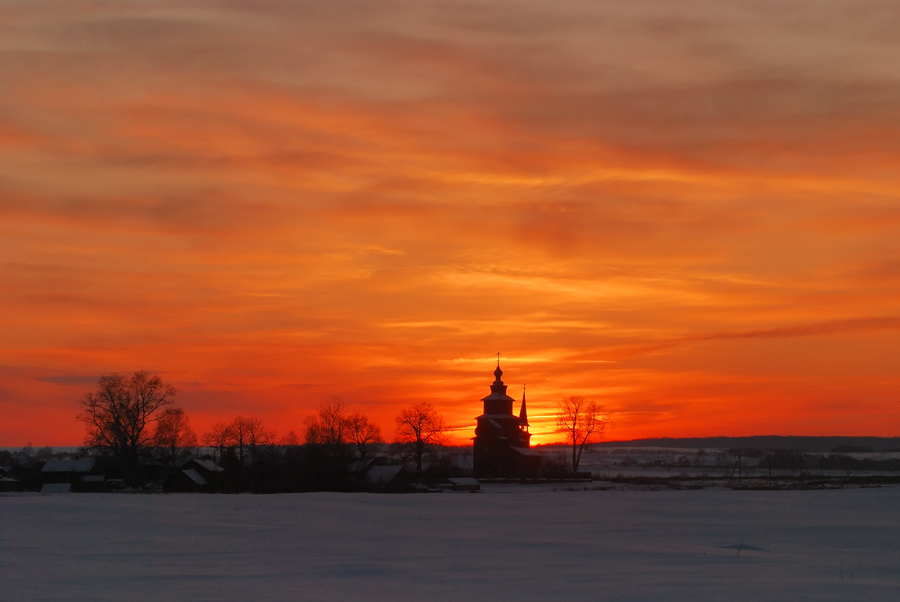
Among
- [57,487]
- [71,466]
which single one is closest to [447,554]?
[57,487]

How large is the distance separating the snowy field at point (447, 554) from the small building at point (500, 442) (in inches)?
2398

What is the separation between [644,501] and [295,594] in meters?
40.0

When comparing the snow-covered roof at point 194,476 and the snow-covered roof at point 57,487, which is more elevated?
the snow-covered roof at point 194,476

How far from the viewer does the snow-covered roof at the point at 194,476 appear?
267 feet

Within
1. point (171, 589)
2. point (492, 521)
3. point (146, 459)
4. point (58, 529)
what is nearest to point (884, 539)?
point (492, 521)

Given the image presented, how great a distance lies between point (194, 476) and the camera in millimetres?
82375

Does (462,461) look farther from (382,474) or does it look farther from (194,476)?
(194,476)

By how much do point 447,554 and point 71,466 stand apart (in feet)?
301

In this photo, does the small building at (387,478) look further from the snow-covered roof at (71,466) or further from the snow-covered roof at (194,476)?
the snow-covered roof at (71,466)

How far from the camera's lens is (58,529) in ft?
108

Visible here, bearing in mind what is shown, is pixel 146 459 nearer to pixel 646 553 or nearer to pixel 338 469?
pixel 338 469

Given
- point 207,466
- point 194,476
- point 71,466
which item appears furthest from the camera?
point 71,466

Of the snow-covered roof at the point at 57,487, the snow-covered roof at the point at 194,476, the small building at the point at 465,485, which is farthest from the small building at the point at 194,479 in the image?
the small building at the point at 465,485

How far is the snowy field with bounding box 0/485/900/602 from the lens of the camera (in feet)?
63.5
